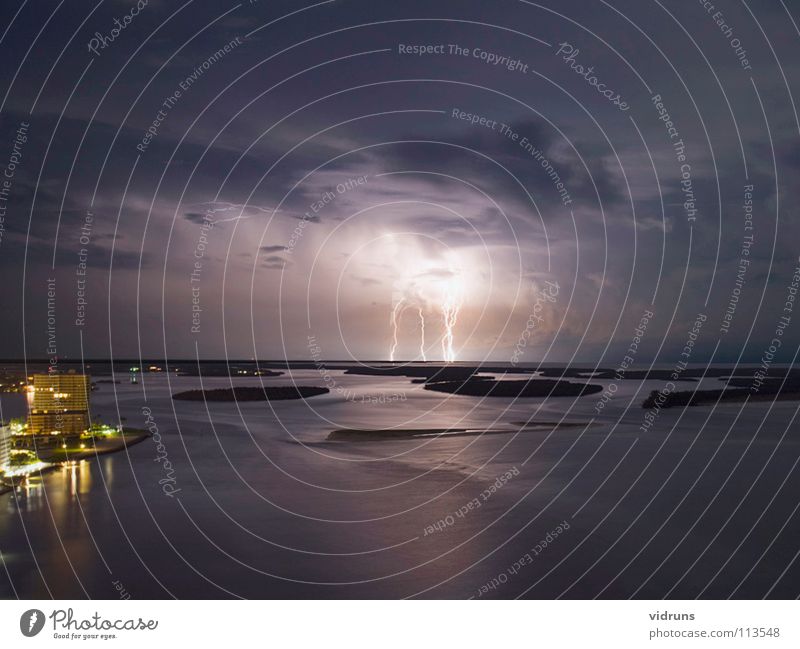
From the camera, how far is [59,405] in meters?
33.0

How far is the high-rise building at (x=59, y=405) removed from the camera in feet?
107

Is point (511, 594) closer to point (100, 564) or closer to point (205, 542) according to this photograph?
point (205, 542)

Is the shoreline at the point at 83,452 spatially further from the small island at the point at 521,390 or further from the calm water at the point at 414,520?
the small island at the point at 521,390

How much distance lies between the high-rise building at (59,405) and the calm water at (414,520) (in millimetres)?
3543

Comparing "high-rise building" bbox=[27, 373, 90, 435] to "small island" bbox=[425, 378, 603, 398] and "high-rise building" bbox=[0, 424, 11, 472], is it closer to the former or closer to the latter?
"high-rise building" bbox=[0, 424, 11, 472]

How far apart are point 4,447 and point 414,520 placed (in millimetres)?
14354

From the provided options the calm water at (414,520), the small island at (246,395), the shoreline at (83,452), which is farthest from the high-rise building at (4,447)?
the small island at (246,395)

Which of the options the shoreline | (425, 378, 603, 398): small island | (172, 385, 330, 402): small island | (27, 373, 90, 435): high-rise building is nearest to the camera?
the shoreline

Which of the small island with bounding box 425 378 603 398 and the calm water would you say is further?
the small island with bounding box 425 378 603 398

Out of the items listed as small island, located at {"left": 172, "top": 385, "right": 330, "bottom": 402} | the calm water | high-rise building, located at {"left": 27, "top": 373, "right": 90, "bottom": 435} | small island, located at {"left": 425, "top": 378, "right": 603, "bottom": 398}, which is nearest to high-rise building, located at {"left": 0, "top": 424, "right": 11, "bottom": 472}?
the calm water

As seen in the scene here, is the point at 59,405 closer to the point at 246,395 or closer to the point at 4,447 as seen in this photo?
the point at 4,447

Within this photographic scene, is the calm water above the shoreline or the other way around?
the other way around

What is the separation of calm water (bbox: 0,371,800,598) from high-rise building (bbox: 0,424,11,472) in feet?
5.37

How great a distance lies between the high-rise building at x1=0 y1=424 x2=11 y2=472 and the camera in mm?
23375
